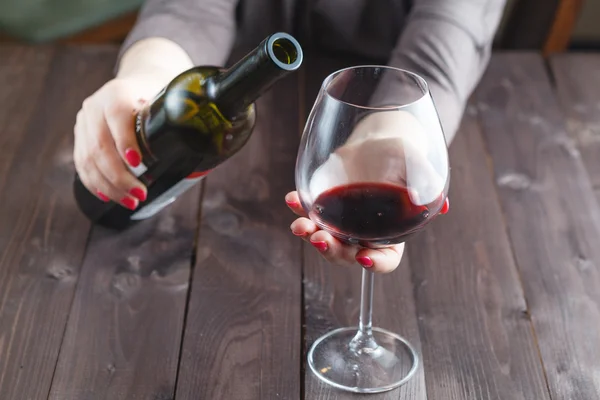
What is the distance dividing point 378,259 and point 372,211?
0.22 feet

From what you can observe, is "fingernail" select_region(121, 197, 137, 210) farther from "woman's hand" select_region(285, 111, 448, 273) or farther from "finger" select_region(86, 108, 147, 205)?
"woman's hand" select_region(285, 111, 448, 273)

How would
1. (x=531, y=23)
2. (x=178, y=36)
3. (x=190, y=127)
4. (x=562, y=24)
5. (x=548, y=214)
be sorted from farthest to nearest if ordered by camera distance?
(x=531, y=23) → (x=562, y=24) → (x=178, y=36) → (x=548, y=214) → (x=190, y=127)

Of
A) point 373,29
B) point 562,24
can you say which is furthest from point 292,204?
point 562,24

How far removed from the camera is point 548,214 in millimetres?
1080

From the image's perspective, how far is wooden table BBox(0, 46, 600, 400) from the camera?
33.0 inches

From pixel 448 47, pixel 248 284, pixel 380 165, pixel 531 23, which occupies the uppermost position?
pixel 380 165

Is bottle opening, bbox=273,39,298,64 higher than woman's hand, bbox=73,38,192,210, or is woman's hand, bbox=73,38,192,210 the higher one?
bottle opening, bbox=273,39,298,64

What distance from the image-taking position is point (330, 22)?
4.54 feet

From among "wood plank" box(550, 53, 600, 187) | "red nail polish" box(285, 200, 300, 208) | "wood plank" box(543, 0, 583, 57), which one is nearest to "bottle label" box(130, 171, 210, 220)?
"red nail polish" box(285, 200, 300, 208)

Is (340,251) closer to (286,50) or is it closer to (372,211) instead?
(372,211)

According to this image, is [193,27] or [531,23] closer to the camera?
[193,27]

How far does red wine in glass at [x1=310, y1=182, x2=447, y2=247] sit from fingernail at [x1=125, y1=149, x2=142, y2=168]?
264 millimetres

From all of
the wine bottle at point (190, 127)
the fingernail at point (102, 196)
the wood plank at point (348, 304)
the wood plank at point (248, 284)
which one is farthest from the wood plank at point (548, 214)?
the fingernail at point (102, 196)

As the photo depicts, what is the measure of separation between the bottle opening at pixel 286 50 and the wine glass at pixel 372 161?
0.04m
